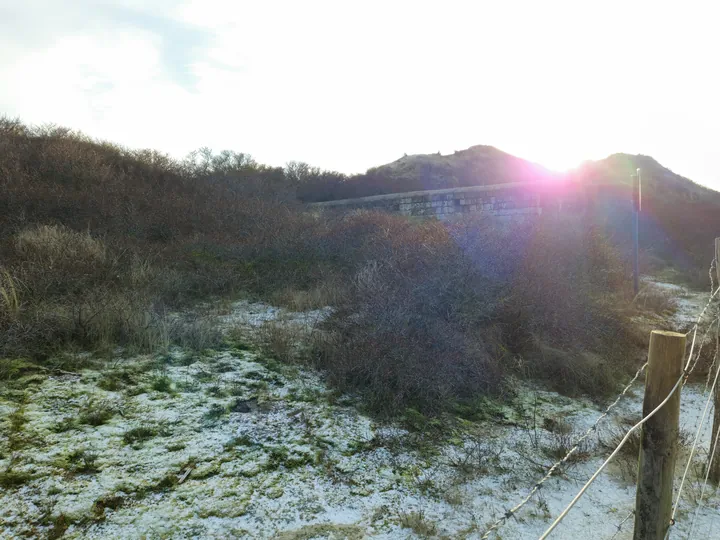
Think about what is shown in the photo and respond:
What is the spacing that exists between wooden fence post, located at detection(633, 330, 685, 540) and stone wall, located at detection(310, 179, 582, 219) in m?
11.5

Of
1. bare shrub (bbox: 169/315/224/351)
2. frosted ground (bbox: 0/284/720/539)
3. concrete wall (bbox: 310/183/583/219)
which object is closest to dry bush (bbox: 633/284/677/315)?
frosted ground (bbox: 0/284/720/539)

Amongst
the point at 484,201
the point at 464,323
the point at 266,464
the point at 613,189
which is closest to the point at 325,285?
the point at 464,323

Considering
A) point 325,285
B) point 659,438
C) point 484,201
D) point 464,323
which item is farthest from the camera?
point 484,201

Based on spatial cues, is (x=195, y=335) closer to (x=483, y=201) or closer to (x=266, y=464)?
(x=266, y=464)

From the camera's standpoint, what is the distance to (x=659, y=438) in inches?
73.9

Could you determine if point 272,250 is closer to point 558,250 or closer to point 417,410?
point 417,410

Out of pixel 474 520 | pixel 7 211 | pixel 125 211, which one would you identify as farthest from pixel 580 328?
pixel 7 211

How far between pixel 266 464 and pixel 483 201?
12.3 metres

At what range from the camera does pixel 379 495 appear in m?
2.98

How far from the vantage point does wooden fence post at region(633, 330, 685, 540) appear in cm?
180

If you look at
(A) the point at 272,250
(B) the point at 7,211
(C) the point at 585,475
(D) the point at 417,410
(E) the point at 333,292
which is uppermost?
(B) the point at 7,211

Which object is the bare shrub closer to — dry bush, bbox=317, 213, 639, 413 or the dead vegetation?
the dead vegetation

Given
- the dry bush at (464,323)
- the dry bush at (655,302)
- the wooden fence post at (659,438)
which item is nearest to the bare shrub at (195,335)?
the dry bush at (464,323)

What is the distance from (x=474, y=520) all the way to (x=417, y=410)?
1273 millimetres
